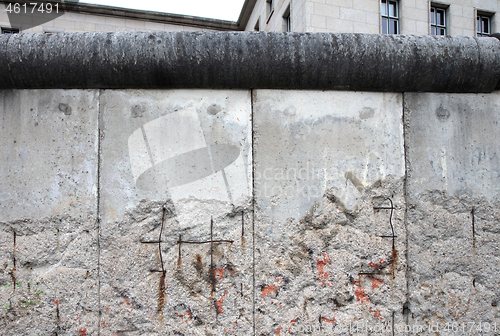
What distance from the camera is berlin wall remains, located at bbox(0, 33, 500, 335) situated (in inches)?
68.8

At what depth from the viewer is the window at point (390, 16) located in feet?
39.5

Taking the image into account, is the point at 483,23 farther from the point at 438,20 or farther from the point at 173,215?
the point at 173,215

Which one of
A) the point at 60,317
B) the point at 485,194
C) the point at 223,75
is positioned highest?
the point at 223,75

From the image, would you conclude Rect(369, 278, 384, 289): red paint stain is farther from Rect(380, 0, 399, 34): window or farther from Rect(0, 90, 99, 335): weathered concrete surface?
Rect(380, 0, 399, 34): window

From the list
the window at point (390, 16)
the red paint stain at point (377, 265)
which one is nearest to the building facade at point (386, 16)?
the window at point (390, 16)

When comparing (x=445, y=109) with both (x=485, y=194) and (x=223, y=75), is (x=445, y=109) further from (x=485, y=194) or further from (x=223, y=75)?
(x=223, y=75)

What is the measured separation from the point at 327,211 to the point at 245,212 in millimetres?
495

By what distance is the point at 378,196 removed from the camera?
188cm

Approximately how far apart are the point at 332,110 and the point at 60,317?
78.2 inches

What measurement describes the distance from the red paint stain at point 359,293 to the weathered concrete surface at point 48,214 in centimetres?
152

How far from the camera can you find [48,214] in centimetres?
176

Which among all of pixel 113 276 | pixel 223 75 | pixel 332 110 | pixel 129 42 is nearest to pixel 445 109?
pixel 332 110

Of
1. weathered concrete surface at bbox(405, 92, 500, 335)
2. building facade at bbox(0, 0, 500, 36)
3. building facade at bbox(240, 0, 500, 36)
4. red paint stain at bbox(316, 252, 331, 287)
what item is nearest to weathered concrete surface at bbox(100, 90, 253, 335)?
red paint stain at bbox(316, 252, 331, 287)

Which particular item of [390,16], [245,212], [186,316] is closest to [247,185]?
[245,212]
